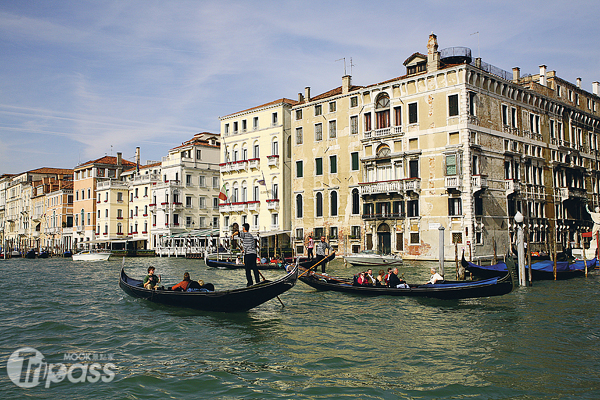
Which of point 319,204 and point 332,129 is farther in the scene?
point 319,204

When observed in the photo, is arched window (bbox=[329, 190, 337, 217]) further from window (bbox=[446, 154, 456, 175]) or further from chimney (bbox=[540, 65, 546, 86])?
chimney (bbox=[540, 65, 546, 86])

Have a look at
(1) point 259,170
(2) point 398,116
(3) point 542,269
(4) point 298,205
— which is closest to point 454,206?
(2) point 398,116

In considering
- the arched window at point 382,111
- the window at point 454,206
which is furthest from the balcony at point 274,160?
the window at point 454,206

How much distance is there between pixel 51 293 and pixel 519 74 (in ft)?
91.3

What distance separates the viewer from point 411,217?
26.6 m

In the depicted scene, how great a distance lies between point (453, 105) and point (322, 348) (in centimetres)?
1984

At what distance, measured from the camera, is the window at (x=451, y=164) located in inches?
993

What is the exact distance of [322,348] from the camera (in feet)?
27.2

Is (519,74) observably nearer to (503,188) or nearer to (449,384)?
(503,188)

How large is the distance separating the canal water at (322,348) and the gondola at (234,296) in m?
0.29

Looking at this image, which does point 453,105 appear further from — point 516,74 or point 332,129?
point 332,129

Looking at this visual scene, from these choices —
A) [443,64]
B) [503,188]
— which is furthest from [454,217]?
[443,64]

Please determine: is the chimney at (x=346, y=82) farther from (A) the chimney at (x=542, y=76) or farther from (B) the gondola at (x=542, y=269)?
(B) the gondola at (x=542, y=269)

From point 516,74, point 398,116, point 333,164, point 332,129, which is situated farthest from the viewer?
point 332,129
